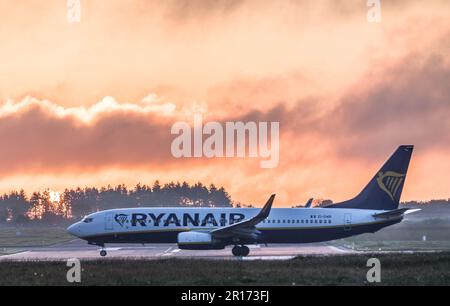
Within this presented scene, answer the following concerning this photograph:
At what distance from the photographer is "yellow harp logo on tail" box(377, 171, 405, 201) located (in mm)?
49125

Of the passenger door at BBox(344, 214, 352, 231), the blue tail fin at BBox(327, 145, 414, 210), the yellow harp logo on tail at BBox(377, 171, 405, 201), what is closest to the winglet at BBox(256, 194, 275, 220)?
the passenger door at BBox(344, 214, 352, 231)

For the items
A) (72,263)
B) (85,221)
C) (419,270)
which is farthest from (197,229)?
(419,270)

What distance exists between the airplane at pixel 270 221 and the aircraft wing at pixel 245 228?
0.09 metres

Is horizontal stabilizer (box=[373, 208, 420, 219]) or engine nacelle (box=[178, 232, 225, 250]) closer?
engine nacelle (box=[178, 232, 225, 250])

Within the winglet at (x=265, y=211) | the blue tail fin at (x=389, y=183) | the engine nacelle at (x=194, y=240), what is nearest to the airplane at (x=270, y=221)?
the blue tail fin at (x=389, y=183)

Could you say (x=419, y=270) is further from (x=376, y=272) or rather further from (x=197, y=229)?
(x=197, y=229)

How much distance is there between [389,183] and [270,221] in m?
8.93

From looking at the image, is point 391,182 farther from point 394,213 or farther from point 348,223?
point 348,223

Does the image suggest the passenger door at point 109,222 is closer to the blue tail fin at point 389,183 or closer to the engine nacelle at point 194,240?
the engine nacelle at point 194,240

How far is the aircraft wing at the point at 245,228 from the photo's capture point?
45.1 m

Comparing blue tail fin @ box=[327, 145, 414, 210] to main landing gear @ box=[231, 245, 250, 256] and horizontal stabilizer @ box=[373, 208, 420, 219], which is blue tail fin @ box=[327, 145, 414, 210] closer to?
horizontal stabilizer @ box=[373, 208, 420, 219]

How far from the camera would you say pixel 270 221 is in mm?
48406
